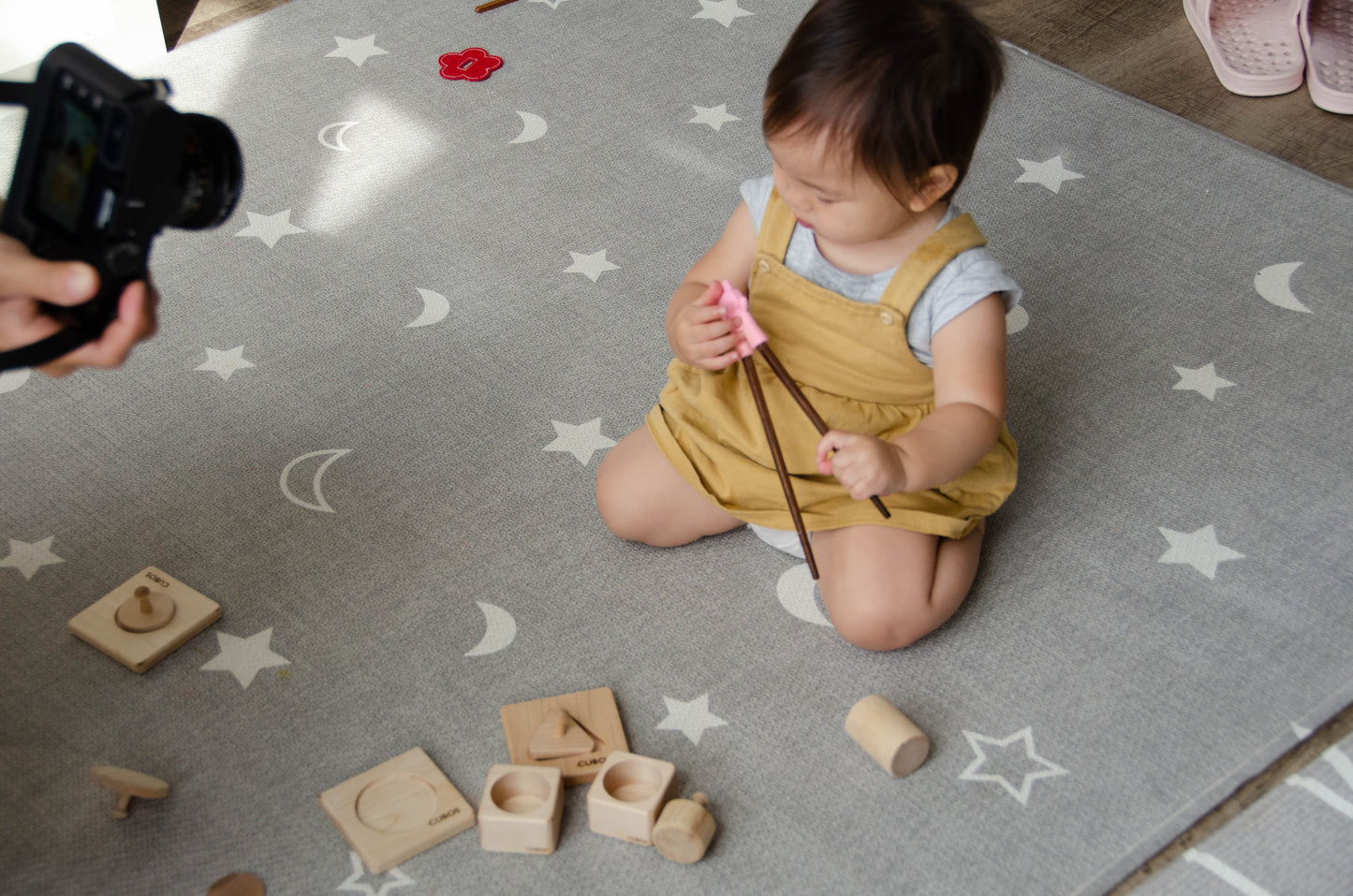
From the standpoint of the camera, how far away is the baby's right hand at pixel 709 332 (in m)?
0.79

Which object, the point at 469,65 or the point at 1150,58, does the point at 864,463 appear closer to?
the point at 469,65

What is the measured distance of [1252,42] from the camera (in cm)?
147

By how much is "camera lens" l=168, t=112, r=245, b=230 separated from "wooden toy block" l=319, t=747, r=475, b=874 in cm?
36

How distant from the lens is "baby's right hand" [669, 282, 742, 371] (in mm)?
790

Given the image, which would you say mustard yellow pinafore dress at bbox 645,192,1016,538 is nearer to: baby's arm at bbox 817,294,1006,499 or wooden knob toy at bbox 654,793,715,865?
baby's arm at bbox 817,294,1006,499

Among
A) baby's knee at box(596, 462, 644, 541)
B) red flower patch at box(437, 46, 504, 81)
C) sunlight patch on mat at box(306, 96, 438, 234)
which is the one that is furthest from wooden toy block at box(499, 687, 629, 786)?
red flower patch at box(437, 46, 504, 81)

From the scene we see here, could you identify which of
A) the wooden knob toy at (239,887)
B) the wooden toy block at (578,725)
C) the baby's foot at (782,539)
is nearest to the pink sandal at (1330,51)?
the baby's foot at (782,539)

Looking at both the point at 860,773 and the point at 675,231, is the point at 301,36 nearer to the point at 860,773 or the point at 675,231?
the point at 675,231

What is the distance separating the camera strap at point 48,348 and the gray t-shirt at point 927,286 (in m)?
0.46

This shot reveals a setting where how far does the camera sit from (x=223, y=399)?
1.03 metres

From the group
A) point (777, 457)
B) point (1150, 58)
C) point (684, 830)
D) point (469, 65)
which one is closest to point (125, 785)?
point (684, 830)

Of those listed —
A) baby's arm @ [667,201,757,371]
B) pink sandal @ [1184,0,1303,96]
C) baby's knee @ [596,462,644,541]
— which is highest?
baby's arm @ [667,201,757,371]

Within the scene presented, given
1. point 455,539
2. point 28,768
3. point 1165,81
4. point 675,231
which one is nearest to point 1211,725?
point 455,539

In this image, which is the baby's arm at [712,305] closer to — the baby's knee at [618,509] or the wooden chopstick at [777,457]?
the wooden chopstick at [777,457]
